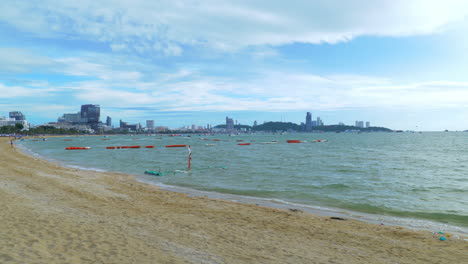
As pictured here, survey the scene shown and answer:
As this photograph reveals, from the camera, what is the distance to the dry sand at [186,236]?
22.8 feet

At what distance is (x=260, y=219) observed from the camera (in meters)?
11.5

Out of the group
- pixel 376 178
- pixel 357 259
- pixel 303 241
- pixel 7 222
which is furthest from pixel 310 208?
pixel 376 178

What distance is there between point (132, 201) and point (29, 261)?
7.82m

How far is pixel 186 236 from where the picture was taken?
28.5 feet

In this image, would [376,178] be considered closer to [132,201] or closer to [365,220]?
[365,220]

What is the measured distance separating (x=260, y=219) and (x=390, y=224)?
540cm

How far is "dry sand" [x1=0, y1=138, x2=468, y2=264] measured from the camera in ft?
22.8

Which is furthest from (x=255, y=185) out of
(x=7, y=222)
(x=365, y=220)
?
(x=7, y=222)

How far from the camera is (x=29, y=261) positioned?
599 cm

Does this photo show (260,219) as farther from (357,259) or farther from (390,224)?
(390,224)

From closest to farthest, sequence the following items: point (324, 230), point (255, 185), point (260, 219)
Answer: point (324, 230)
point (260, 219)
point (255, 185)

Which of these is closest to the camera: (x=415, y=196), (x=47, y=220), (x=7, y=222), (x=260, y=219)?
(x=7, y=222)

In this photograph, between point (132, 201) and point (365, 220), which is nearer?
point (365, 220)

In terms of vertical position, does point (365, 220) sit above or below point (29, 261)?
below
